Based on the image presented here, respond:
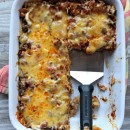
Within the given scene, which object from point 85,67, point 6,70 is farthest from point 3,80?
point 85,67

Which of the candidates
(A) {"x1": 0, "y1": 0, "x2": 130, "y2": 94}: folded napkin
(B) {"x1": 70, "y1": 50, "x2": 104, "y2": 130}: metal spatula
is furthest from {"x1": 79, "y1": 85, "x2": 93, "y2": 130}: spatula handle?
(A) {"x1": 0, "y1": 0, "x2": 130, "y2": 94}: folded napkin

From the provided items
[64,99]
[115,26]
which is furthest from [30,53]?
[115,26]

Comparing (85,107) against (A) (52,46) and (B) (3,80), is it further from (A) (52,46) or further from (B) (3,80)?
(B) (3,80)

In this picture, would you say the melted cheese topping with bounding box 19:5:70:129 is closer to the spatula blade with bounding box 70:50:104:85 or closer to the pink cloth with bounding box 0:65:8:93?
the spatula blade with bounding box 70:50:104:85

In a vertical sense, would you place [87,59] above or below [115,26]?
below

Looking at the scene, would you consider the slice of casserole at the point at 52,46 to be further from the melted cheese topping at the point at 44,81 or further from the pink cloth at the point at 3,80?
the pink cloth at the point at 3,80

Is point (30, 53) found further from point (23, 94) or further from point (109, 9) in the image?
point (109, 9)
